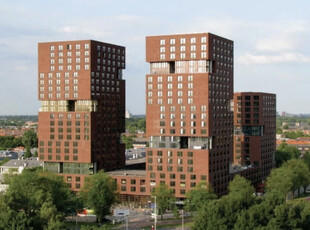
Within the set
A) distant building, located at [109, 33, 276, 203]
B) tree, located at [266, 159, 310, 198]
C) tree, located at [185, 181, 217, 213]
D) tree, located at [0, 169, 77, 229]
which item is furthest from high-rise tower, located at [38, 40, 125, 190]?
tree, located at [266, 159, 310, 198]

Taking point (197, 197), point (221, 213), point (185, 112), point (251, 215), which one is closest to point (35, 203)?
point (221, 213)

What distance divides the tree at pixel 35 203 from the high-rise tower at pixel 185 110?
34299 millimetres

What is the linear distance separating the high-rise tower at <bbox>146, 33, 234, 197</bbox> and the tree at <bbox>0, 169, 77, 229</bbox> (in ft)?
113

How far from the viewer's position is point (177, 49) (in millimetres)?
170375

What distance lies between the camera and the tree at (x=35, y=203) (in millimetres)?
107312

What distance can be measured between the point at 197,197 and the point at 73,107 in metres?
61.4

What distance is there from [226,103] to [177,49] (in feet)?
81.9

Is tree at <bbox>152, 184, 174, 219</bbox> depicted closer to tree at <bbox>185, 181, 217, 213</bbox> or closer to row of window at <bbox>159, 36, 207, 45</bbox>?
tree at <bbox>185, 181, 217, 213</bbox>

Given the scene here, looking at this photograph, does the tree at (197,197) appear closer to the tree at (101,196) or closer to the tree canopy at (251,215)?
the tree at (101,196)

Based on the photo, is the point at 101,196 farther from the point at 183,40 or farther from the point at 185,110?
the point at 183,40

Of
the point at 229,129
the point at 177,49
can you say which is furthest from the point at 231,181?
the point at 177,49

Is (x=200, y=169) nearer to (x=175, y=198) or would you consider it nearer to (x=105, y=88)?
(x=175, y=198)

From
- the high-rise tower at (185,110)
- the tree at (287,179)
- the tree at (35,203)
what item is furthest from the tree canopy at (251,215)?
the tree at (287,179)

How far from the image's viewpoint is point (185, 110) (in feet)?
555
